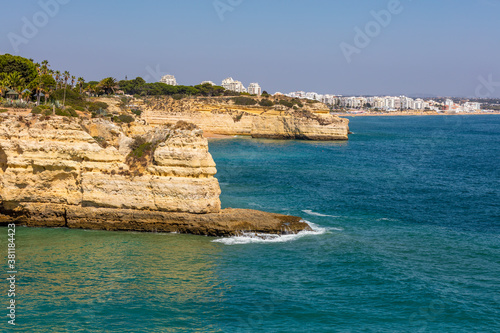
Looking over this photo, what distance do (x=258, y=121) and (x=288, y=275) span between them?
6993 cm

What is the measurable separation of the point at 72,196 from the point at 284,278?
446 inches

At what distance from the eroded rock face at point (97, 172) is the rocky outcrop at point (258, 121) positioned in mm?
58432

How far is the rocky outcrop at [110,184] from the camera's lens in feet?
71.9

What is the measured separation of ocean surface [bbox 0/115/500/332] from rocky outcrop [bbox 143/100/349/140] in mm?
52472

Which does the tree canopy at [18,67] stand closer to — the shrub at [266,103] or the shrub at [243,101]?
the shrub at [243,101]

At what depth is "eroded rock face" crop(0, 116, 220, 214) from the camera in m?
21.9

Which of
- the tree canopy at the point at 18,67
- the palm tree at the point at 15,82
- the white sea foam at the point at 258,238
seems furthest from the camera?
→ the tree canopy at the point at 18,67

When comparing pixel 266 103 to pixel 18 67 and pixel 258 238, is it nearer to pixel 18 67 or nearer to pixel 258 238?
pixel 18 67

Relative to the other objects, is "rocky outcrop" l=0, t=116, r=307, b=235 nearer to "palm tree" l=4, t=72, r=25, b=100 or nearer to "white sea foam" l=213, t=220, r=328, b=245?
"white sea foam" l=213, t=220, r=328, b=245

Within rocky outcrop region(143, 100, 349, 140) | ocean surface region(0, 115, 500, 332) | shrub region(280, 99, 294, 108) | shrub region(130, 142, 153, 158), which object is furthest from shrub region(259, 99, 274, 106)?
shrub region(130, 142, 153, 158)

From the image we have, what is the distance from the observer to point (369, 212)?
28.2m

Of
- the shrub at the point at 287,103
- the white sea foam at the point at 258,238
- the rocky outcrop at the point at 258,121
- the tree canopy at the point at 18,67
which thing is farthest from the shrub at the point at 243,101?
the white sea foam at the point at 258,238

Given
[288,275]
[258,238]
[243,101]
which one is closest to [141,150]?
[258,238]

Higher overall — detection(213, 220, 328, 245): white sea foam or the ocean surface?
detection(213, 220, 328, 245): white sea foam
